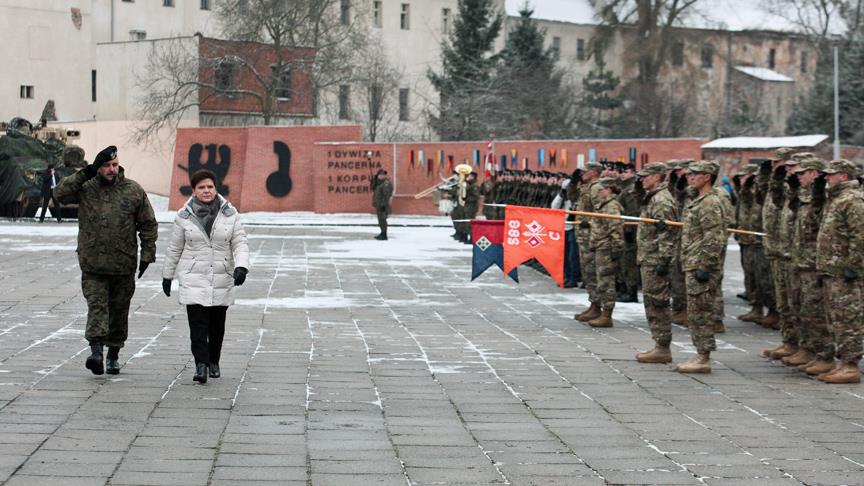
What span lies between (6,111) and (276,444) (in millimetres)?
61920

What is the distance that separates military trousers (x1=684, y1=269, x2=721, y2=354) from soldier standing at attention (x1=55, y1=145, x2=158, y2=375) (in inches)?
172

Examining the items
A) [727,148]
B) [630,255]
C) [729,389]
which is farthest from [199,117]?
[729,389]

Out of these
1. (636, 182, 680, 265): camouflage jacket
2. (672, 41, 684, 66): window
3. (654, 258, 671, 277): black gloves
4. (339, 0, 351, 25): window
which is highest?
(339, 0, 351, 25): window

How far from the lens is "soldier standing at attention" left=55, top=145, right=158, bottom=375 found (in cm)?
1042

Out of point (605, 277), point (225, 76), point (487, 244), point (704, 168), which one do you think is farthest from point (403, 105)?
point (704, 168)

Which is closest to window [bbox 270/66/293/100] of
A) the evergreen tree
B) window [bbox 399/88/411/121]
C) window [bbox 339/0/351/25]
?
the evergreen tree

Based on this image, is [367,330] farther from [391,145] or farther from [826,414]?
[391,145]

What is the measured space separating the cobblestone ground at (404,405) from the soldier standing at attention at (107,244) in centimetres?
36

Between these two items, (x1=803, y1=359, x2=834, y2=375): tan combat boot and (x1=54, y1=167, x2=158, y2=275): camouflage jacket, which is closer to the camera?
(x1=54, y1=167, x2=158, y2=275): camouflage jacket

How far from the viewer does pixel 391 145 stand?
139ft

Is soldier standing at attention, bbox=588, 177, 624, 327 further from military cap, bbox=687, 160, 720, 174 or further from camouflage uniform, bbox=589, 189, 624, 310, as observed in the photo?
military cap, bbox=687, 160, 720, 174

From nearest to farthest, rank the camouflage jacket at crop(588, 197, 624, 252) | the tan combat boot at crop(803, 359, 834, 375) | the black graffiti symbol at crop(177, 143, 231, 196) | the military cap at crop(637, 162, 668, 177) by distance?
the tan combat boot at crop(803, 359, 834, 375) < the military cap at crop(637, 162, 668, 177) < the camouflage jacket at crop(588, 197, 624, 252) < the black graffiti symbol at crop(177, 143, 231, 196)

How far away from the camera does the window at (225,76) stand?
55.5 meters

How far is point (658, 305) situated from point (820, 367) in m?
1.47
